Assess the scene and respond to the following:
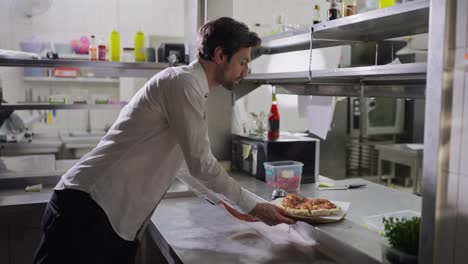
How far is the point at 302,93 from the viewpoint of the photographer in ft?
8.48

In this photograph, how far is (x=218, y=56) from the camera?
1683 mm

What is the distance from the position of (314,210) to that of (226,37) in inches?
30.9

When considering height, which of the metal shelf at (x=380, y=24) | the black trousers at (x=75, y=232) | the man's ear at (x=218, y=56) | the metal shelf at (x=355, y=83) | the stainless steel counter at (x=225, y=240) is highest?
the metal shelf at (x=380, y=24)

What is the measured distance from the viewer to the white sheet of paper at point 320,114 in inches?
95.5

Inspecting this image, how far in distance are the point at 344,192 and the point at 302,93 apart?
63 cm

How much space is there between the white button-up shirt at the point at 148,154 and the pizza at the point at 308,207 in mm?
233

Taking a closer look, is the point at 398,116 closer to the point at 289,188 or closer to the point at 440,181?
the point at 289,188

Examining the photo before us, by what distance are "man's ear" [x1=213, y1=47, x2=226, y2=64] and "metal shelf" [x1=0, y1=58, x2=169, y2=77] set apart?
1200 mm

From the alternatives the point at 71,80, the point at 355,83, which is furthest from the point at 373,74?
the point at 71,80

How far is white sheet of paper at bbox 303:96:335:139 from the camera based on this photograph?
2426 mm

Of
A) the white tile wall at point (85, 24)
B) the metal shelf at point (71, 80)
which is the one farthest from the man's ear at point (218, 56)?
the metal shelf at point (71, 80)

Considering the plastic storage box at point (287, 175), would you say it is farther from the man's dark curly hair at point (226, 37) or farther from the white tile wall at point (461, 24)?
the white tile wall at point (461, 24)

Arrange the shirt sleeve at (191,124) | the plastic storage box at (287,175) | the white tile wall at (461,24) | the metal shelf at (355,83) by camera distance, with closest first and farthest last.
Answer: the white tile wall at (461,24) → the shirt sleeve at (191,124) → the metal shelf at (355,83) → the plastic storage box at (287,175)

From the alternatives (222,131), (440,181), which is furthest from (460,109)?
(222,131)
